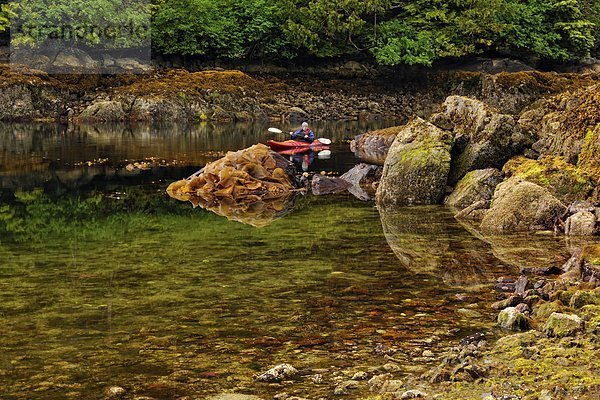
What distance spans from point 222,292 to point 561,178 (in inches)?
398

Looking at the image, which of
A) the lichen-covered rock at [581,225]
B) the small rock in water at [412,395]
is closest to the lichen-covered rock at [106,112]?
the lichen-covered rock at [581,225]

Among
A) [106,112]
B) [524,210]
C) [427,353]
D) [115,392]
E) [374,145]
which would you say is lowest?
[115,392]

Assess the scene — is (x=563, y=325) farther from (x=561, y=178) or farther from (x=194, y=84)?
(x=194, y=84)

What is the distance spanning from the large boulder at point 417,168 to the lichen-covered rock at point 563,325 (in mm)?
12255

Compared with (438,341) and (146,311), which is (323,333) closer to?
(438,341)

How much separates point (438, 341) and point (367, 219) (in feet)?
31.9

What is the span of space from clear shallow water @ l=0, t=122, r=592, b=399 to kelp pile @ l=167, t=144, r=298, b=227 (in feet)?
4.18

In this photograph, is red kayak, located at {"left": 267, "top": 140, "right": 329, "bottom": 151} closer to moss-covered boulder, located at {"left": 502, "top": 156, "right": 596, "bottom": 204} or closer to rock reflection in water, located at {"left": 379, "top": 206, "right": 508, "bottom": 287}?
rock reflection in water, located at {"left": 379, "top": 206, "right": 508, "bottom": 287}

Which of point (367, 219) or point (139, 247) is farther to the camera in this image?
point (367, 219)

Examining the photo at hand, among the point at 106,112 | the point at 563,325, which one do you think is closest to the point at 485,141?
the point at 563,325

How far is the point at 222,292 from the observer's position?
11695mm

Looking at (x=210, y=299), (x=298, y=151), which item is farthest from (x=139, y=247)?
(x=298, y=151)

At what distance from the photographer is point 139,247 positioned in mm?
15430

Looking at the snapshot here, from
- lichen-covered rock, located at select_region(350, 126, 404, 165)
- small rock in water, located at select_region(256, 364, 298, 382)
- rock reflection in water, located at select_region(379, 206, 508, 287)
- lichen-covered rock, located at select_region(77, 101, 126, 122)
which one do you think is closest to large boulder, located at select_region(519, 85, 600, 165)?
rock reflection in water, located at select_region(379, 206, 508, 287)
